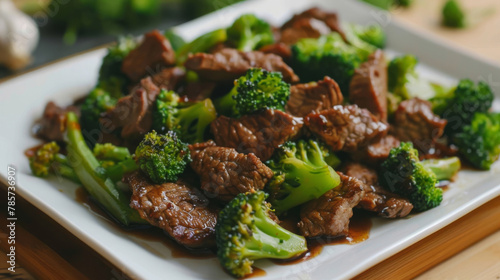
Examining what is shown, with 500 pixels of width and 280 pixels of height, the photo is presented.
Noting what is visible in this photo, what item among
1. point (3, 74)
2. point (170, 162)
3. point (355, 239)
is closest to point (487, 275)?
point (355, 239)

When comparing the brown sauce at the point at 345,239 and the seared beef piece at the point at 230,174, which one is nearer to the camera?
the brown sauce at the point at 345,239

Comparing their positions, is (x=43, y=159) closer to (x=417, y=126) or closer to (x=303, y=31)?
(x=303, y=31)

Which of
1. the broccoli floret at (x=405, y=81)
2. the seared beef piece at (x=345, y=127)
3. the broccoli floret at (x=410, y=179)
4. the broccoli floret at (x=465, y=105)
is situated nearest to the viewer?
the broccoli floret at (x=410, y=179)

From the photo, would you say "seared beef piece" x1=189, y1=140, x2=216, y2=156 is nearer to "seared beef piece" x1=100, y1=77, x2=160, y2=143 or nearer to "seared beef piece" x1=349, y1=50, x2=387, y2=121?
"seared beef piece" x1=100, y1=77, x2=160, y2=143

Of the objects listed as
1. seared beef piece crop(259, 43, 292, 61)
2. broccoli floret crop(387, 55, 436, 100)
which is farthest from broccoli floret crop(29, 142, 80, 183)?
broccoli floret crop(387, 55, 436, 100)

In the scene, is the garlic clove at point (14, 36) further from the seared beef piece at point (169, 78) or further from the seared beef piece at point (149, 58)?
the seared beef piece at point (169, 78)

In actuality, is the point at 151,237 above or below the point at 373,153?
below

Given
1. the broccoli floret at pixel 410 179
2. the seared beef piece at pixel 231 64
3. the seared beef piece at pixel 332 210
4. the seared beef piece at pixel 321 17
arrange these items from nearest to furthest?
the seared beef piece at pixel 332 210, the broccoli floret at pixel 410 179, the seared beef piece at pixel 231 64, the seared beef piece at pixel 321 17

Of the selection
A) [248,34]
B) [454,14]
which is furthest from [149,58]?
[454,14]

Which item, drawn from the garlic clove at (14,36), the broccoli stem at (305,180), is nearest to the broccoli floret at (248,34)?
the broccoli stem at (305,180)
